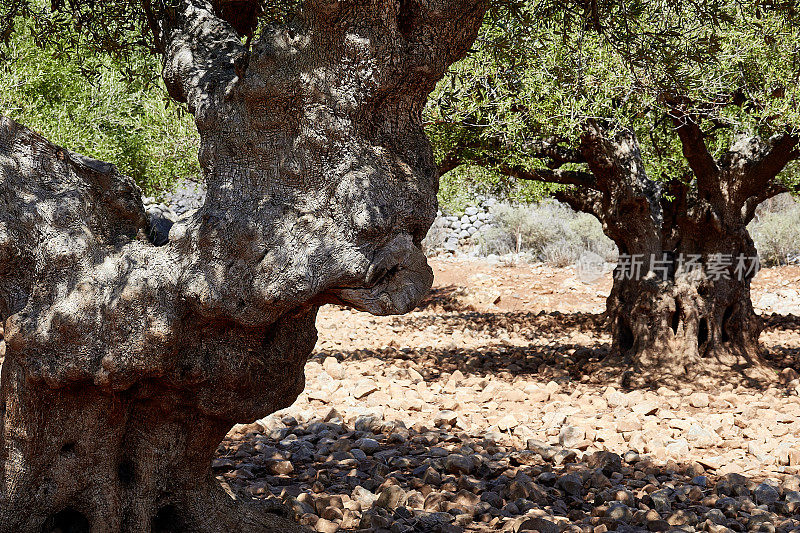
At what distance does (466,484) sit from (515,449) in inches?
41.5

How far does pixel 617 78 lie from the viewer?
6516 mm

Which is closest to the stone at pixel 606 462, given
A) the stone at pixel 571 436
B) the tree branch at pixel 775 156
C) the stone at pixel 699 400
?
the stone at pixel 571 436

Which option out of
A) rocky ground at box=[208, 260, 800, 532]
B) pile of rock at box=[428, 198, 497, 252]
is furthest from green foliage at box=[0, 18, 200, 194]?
pile of rock at box=[428, 198, 497, 252]

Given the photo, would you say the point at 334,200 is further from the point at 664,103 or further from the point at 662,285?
the point at 662,285

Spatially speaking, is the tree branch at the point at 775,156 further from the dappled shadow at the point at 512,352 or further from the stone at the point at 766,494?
the stone at the point at 766,494

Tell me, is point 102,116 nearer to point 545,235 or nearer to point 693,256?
point 693,256

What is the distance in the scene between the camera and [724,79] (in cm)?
709

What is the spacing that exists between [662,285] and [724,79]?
7.47 ft

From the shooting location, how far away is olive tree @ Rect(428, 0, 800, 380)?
650cm

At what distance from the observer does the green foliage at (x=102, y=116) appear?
392 inches

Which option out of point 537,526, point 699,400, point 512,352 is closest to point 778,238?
point 512,352

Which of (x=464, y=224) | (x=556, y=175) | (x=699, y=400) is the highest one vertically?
(x=556, y=175)

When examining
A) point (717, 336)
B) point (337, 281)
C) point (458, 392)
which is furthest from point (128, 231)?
point (717, 336)

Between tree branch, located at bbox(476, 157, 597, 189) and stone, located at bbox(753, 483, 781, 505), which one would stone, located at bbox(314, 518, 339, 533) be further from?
tree branch, located at bbox(476, 157, 597, 189)
